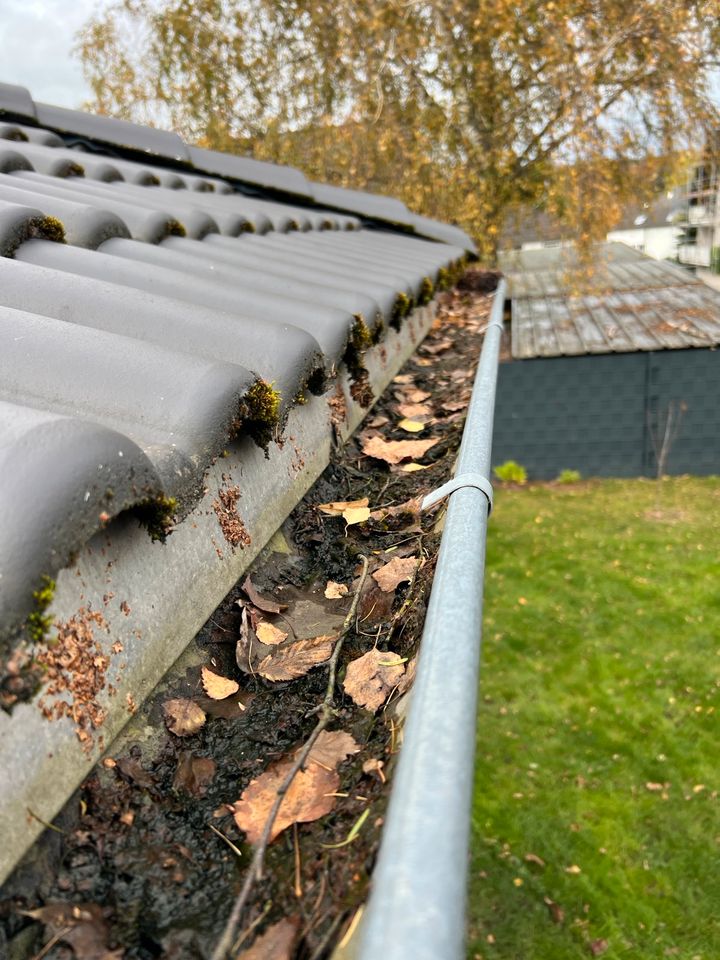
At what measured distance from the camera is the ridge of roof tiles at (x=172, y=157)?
377cm

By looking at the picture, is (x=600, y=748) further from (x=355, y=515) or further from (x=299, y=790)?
(x=299, y=790)

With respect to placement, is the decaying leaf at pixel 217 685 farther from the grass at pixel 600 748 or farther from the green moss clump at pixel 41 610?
the grass at pixel 600 748

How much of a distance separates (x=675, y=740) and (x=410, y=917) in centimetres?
563

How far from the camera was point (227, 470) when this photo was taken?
3.72 feet

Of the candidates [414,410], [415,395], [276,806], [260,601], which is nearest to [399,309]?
[415,395]

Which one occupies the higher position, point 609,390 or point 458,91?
point 458,91

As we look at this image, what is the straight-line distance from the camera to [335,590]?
48.3 inches

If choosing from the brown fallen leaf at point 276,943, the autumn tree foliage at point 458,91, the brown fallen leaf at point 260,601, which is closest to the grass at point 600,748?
the brown fallen leaf at point 260,601

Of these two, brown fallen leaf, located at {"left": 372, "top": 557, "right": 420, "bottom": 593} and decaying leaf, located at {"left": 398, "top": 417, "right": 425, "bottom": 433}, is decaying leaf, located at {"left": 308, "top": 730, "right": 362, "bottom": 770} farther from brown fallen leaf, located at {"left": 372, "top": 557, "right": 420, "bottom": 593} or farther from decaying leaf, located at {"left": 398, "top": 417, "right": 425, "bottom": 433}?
decaying leaf, located at {"left": 398, "top": 417, "right": 425, "bottom": 433}

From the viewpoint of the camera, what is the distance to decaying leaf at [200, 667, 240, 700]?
3.13 ft

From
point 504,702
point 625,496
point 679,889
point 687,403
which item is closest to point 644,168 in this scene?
point 687,403

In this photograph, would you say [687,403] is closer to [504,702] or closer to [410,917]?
[504,702]

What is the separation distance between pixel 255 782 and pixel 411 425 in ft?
4.28

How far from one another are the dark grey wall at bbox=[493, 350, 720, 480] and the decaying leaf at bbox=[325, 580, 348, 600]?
10947mm
